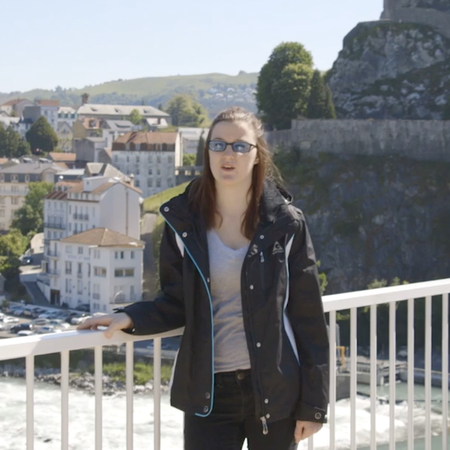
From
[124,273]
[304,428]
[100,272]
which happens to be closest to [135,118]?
[100,272]

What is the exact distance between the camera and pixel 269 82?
53.2 m

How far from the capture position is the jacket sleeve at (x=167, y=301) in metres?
3.30

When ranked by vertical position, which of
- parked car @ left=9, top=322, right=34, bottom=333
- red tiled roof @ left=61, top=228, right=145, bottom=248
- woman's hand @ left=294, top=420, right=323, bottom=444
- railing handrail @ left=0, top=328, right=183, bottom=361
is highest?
railing handrail @ left=0, top=328, right=183, bottom=361

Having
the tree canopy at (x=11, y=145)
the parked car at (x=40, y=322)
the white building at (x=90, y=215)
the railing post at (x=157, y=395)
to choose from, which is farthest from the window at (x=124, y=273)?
the tree canopy at (x=11, y=145)

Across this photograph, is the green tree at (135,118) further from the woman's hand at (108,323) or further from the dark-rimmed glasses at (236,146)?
the woman's hand at (108,323)

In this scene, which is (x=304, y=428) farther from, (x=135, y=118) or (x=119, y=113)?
(x=119, y=113)

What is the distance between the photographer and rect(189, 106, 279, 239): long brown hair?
329 centimetres

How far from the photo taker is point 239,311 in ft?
10.6

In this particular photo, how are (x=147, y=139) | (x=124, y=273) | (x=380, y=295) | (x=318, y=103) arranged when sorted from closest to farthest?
(x=380, y=295) → (x=124, y=273) → (x=318, y=103) → (x=147, y=139)

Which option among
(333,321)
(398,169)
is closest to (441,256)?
(398,169)

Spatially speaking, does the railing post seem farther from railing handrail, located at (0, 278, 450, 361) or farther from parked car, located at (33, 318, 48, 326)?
parked car, located at (33, 318, 48, 326)

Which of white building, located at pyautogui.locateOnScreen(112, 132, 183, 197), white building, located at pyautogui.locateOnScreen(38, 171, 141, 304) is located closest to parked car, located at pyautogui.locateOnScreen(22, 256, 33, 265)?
white building, located at pyautogui.locateOnScreen(38, 171, 141, 304)

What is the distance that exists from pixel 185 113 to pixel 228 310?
414 feet

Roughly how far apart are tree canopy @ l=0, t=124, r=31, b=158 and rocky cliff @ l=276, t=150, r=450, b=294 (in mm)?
52706
